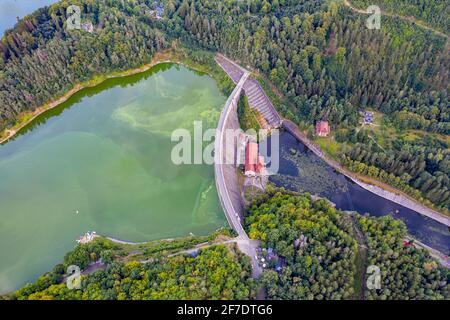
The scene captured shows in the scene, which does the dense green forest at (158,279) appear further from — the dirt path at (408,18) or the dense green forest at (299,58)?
the dirt path at (408,18)

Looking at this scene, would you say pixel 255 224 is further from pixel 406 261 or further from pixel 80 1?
pixel 80 1

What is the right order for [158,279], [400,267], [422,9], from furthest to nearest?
1. [422,9]
2. [400,267]
3. [158,279]

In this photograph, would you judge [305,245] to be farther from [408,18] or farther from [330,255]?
[408,18]

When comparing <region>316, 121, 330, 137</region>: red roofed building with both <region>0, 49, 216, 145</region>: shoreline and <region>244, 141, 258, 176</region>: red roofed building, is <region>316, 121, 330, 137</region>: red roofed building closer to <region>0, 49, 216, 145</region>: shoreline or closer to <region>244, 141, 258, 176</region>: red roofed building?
<region>244, 141, 258, 176</region>: red roofed building

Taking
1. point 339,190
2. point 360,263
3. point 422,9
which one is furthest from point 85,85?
point 422,9

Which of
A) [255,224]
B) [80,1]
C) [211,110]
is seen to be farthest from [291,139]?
[80,1]

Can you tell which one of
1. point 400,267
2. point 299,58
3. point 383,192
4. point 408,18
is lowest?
point 400,267
